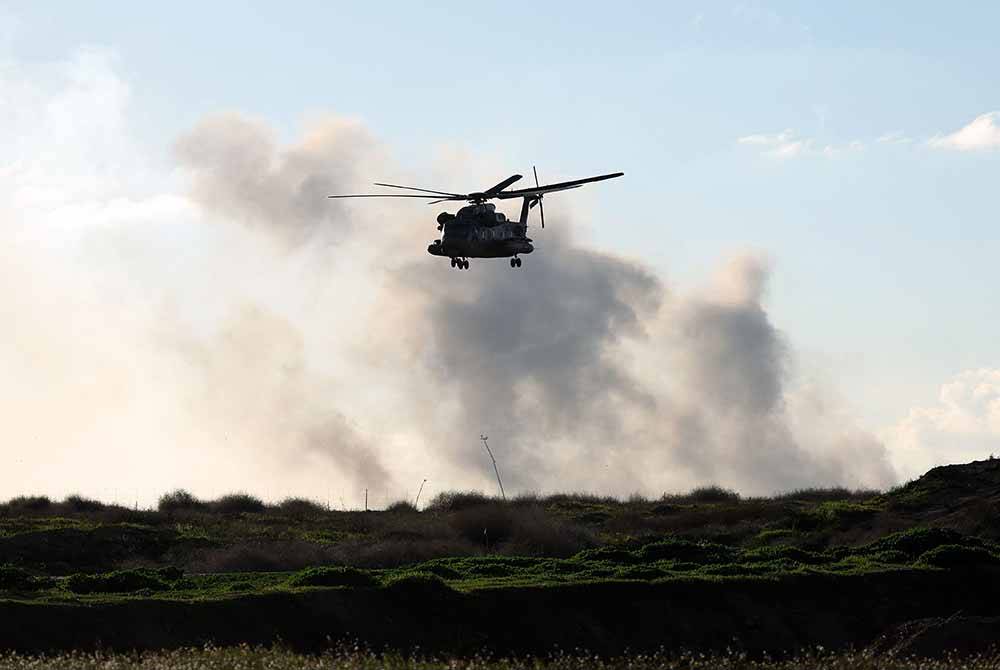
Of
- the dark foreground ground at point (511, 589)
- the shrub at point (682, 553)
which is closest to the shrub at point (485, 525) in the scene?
the dark foreground ground at point (511, 589)

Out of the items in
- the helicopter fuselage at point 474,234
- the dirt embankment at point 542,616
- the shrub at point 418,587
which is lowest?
the dirt embankment at point 542,616

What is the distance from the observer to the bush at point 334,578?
140 ft

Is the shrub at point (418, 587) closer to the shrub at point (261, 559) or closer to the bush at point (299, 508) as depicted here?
A: the shrub at point (261, 559)

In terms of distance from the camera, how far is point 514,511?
221ft

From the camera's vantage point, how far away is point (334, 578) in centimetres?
4278

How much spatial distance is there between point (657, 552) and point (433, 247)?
18.7 metres

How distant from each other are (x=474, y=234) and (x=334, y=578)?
24.2 meters

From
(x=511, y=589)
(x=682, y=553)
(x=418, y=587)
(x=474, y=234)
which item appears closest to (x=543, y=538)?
(x=682, y=553)

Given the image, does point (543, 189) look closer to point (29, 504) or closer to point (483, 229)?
point (483, 229)

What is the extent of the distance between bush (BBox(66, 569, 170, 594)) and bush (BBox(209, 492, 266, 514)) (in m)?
39.0

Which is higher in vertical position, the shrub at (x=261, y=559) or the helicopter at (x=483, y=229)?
the helicopter at (x=483, y=229)

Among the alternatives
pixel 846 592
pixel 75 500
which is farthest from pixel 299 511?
pixel 846 592

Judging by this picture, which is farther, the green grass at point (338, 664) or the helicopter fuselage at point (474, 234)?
the helicopter fuselage at point (474, 234)

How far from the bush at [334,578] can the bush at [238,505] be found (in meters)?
39.9
